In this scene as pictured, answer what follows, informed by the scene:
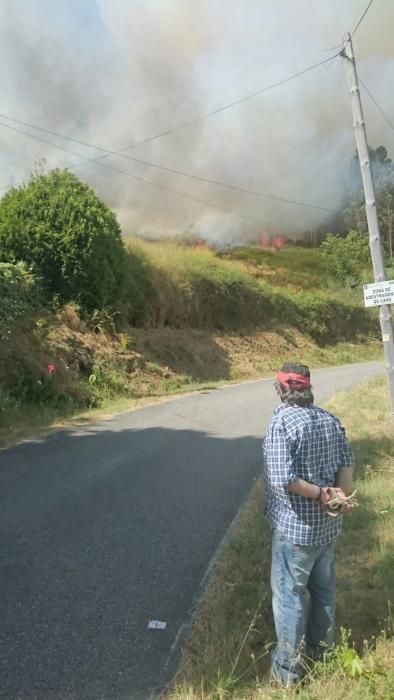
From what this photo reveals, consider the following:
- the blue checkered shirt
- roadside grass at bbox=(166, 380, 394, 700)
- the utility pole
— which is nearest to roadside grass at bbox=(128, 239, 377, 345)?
the utility pole

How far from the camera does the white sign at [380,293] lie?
8.32 meters

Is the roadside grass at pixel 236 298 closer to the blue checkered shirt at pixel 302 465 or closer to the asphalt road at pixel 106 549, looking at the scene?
the asphalt road at pixel 106 549

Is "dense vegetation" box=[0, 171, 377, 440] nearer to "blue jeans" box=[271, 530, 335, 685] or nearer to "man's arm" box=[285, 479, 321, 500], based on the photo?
"blue jeans" box=[271, 530, 335, 685]

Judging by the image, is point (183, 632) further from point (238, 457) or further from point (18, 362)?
point (18, 362)

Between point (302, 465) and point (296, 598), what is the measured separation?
0.63 meters

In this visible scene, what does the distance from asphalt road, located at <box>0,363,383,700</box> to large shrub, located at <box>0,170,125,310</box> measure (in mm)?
6846

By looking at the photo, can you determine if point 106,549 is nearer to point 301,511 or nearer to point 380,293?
point 301,511

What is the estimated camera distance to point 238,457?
8047 millimetres

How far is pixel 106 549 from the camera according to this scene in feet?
15.0

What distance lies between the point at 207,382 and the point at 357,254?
23.1 m

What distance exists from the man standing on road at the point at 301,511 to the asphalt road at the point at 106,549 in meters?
0.66

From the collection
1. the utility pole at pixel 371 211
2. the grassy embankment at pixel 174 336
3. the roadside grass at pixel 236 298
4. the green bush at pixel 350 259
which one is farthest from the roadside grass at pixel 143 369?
the green bush at pixel 350 259

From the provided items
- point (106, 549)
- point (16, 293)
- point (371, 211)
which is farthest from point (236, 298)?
point (106, 549)

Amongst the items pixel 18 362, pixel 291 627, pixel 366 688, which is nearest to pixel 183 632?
pixel 291 627
